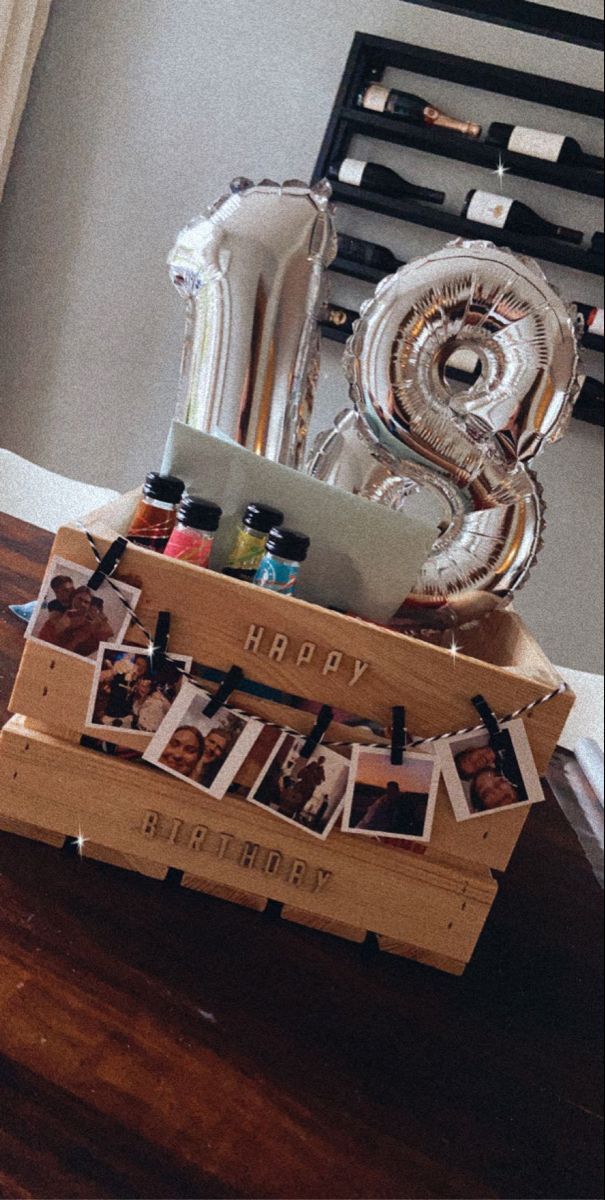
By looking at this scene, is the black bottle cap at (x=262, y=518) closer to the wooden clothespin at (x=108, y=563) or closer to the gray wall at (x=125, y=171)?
the wooden clothespin at (x=108, y=563)

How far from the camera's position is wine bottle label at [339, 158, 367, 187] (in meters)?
2.00

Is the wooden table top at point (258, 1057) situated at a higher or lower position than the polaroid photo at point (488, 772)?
lower

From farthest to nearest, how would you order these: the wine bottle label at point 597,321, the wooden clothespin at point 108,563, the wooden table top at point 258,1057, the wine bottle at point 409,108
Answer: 1. the wine bottle label at point 597,321
2. the wine bottle at point 409,108
3. the wooden clothespin at point 108,563
4. the wooden table top at point 258,1057

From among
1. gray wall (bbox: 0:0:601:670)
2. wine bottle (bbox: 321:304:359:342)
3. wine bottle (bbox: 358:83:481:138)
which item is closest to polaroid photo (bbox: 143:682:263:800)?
gray wall (bbox: 0:0:601:670)

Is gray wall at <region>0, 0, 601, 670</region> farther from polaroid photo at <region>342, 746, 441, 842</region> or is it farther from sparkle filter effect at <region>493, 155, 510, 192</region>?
sparkle filter effect at <region>493, 155, 510, 192</region>

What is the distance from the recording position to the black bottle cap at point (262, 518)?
2.26 feet

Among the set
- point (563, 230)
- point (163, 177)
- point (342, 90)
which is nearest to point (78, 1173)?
point (163, 177)

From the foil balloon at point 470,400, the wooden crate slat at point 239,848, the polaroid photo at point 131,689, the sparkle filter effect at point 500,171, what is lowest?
the wooden crate slat at point 239,848

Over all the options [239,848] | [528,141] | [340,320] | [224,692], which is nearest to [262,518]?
[224,692]

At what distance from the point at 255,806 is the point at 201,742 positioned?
0.06m

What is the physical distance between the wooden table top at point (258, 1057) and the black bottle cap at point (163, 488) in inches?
8.5

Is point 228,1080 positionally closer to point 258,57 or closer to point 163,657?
point 163,657

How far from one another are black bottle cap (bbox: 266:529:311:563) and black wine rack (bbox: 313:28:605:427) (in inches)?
32.5

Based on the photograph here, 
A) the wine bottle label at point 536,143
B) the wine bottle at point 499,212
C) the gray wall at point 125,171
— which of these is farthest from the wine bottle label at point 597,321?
the gray wall at point 125,171
